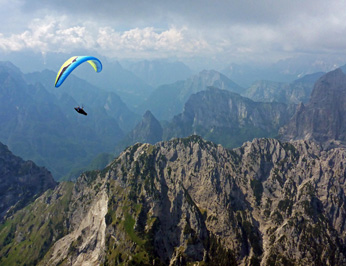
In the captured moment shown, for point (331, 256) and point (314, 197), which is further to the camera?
point (314, 197)

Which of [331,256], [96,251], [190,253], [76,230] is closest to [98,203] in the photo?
[76,230]

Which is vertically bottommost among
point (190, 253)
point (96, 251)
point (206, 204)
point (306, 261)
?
point (96, 251)

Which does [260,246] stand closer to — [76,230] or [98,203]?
[98,203]

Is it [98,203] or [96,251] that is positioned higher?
[98,203]

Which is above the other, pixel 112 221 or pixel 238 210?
pixel 238 210

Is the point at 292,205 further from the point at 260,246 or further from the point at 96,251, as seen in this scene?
the point at 96,251

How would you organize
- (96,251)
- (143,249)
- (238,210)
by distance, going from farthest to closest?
(238,210)
(96,251)
(143,249)

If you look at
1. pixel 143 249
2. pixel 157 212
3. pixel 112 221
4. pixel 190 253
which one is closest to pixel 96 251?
pixel 112 221

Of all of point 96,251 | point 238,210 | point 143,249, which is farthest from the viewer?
point 238,210

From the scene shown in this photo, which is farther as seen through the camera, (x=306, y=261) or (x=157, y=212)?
(x=157, y=212)
